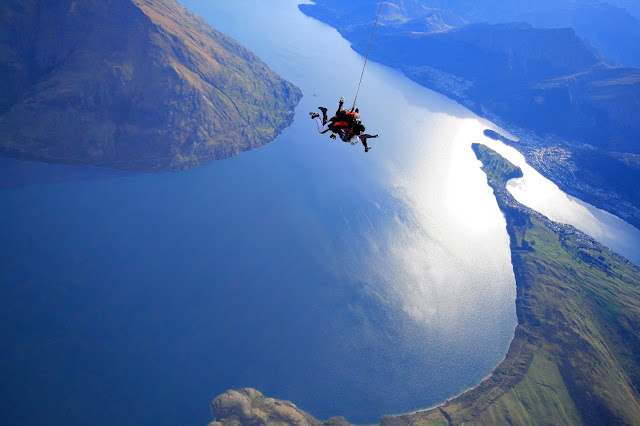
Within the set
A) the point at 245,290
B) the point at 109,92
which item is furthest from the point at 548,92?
the point at 109,92

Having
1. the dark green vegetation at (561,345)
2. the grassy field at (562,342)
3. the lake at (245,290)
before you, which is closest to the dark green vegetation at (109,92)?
the lake at (245,290)

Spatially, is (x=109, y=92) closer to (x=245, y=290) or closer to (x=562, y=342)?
(x=245, y=290)

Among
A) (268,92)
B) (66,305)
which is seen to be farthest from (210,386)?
(268,92)

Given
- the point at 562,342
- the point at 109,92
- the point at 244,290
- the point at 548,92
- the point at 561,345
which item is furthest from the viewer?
the point at 548,92

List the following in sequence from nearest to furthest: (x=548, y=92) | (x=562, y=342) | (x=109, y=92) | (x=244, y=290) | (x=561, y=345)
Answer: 1. (x=244, y=290)
2. (x=561, y=345)
3. (x=562, y=342)
4. (x=109, y=92)
5. (x=548, y=92)

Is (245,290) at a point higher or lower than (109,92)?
lower

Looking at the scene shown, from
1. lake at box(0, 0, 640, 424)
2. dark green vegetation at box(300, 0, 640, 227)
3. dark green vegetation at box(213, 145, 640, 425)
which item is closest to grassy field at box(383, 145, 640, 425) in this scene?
dark green vegetation at box(213, 145, 640, 425)
